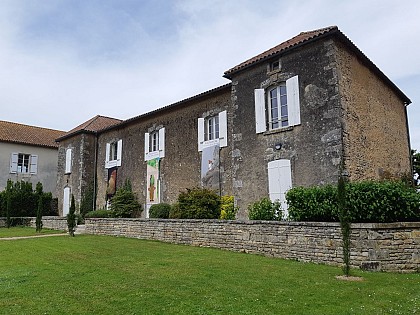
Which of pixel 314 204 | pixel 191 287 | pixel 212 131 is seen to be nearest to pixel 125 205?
pixel 212 131

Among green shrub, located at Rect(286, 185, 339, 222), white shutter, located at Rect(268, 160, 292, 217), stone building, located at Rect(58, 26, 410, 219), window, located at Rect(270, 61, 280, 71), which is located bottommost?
green shrub, located at Rect(286, 185, 339, 222)

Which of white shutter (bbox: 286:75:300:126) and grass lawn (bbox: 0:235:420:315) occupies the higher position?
white shutter (bbox: 286:75:300:126)

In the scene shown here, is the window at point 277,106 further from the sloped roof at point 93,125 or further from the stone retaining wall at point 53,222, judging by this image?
the sloped roof at point 93,125

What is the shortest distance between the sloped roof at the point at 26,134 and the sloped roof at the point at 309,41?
68.6 feet

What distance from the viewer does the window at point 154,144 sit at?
18.4 metres

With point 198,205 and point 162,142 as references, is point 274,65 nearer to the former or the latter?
point 198,205

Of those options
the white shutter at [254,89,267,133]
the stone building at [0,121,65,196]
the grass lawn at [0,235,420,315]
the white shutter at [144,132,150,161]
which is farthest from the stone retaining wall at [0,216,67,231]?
the white shutter at [254,89,267,133]

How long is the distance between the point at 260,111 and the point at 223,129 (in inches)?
106

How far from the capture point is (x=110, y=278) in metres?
6.39

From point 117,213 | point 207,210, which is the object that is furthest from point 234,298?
point 117,213

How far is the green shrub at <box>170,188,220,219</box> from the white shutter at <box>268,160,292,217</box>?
2.16m

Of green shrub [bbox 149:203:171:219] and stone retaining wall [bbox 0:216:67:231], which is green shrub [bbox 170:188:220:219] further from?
stone retaining wall [bbox 0:216:67:231]

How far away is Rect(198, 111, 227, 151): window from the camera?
15.2 m

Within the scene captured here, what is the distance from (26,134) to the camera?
2958 cm
